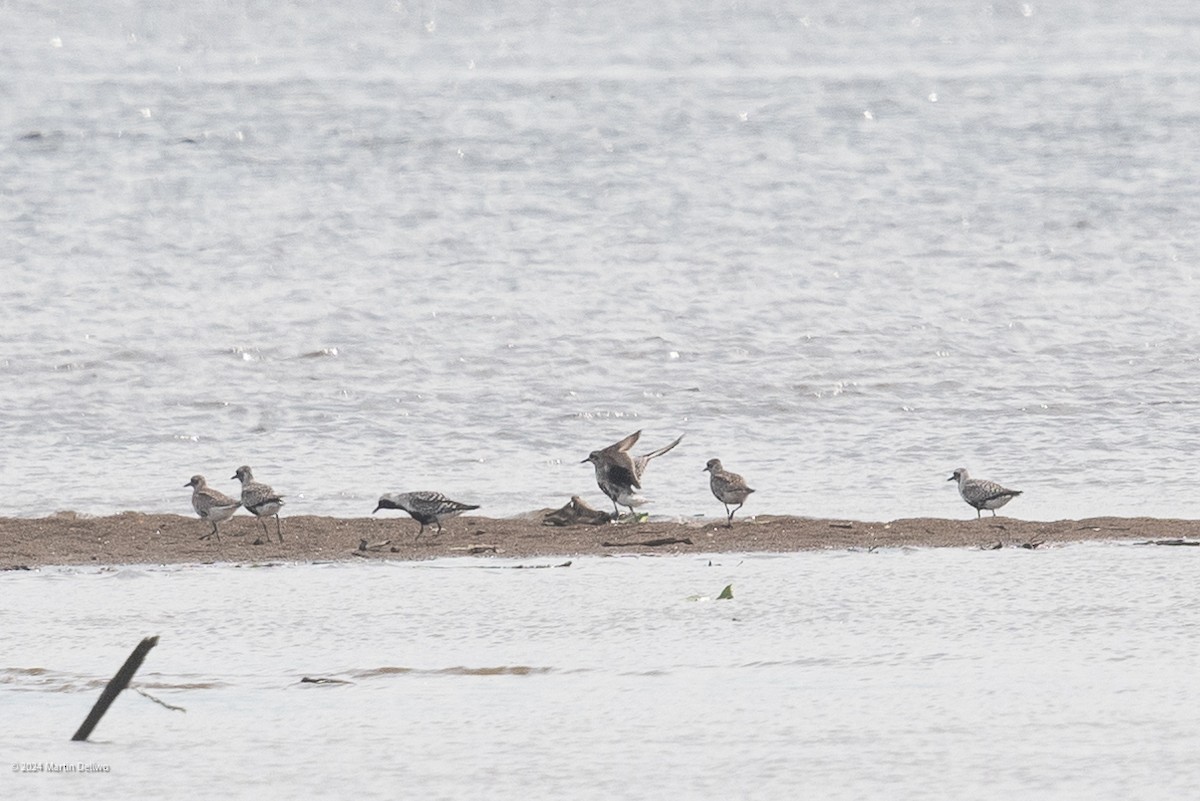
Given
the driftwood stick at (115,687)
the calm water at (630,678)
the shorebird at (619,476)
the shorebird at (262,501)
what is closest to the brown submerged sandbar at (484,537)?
the shorebird at (262,501)

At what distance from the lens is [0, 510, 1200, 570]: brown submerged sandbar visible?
1032cm

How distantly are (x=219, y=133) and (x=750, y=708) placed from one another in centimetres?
2286

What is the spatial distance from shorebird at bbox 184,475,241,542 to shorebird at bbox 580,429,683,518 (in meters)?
2.11

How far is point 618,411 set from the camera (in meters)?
15.7

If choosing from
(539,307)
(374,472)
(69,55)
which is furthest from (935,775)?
(69,55)

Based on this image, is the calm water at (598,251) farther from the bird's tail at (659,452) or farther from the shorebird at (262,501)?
the shorebird at (262,501)

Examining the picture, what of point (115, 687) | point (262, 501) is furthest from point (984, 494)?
point (115, 687)

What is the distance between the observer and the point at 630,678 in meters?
7.20

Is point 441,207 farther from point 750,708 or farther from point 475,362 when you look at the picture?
point 750,708

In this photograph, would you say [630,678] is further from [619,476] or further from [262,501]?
[619,476]

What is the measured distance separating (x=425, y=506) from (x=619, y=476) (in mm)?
1300

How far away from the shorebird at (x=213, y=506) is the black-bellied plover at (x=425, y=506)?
86 centimetres

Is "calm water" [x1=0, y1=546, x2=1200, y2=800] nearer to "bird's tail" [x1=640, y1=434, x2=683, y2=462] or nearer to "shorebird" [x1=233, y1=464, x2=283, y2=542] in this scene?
"shorebird" [x1=233, y1=464, x2=283, y2=542]

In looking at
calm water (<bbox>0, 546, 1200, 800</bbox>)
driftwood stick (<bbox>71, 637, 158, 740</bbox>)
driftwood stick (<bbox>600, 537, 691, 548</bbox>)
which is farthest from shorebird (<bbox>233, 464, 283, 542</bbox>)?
driftwood stick (<bbox>71, 637, 158, 740</bbox>)
